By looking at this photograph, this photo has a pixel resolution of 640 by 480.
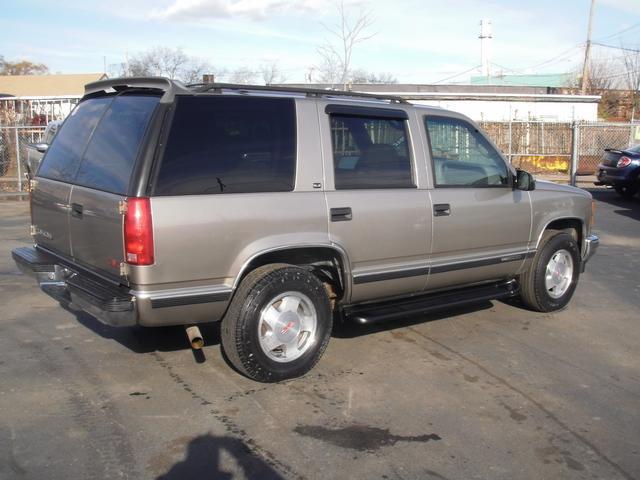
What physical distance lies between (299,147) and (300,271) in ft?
2.91

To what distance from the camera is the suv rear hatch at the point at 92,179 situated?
4238 millimetres

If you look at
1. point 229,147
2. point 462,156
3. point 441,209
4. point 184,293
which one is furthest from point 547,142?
point 184,293

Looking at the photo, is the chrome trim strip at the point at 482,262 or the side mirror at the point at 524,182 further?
the side mirror at the point at 524,182

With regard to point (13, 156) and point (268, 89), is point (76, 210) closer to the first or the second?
point (268, 89)

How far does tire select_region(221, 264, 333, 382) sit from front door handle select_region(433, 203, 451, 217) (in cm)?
123

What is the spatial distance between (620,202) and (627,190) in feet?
1.41

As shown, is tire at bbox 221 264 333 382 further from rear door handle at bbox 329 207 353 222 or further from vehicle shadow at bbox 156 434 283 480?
vehicle shadow at bbox 156 434 283 480

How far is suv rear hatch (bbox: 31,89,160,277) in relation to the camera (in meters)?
4.24

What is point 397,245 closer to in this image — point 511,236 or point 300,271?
point 300,271

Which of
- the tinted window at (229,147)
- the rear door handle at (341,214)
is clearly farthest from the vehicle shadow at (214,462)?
the rear door handle at (341,214)

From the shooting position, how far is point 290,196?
459cm

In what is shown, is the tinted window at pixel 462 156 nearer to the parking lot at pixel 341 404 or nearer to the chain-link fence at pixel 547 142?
the parking lot at pixel 341 404

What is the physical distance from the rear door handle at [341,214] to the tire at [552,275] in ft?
7.98

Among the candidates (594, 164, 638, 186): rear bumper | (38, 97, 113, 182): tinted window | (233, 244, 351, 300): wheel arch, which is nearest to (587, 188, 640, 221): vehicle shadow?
(594, 164, 638, 186): rear bumper
